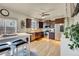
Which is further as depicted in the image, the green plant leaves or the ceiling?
the ceiling

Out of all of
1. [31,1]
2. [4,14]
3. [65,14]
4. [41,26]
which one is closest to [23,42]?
[41,26]

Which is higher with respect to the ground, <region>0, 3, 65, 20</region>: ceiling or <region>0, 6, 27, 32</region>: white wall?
<region>0, 3, 65, 20</region>: ceiling

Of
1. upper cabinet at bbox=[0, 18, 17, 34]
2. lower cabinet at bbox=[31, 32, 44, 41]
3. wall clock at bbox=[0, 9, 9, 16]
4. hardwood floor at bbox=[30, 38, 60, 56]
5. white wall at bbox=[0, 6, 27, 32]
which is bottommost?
hardwood floor at bbox=[30, 38, 60, 56]

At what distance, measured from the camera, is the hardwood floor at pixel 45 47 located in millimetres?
1936

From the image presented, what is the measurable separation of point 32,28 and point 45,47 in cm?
44

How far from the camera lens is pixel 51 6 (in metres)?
1.90

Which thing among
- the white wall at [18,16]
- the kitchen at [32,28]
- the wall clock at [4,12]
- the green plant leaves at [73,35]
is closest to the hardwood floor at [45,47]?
the kitchen at [32,28]

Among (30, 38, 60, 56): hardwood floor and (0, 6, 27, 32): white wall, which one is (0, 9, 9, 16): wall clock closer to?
(0, 6, 27, 32): white wall

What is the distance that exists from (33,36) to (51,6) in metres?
0.66

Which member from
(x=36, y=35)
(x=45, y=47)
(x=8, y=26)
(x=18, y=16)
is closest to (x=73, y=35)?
(x=45, y=47)

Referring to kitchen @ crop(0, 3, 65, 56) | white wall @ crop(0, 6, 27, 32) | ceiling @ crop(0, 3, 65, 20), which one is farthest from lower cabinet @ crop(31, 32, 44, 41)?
ceiling @ crop(0, 3, 65, 20)

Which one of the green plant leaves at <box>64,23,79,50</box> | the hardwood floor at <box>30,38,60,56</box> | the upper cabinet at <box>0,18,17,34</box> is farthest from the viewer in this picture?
the hardwood floor at <box>30,38,60,56</box>

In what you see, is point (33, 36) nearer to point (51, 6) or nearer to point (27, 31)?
point (27, 31)

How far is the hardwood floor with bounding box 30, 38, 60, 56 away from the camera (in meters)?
1.94
